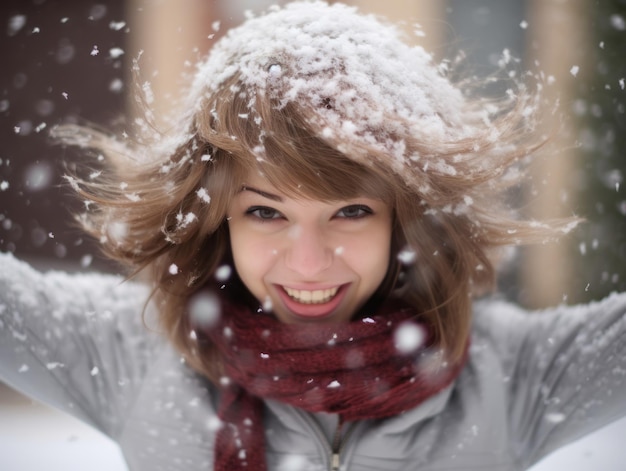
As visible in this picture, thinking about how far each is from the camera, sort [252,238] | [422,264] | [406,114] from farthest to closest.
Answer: [422,264], [252,238], [406,114]

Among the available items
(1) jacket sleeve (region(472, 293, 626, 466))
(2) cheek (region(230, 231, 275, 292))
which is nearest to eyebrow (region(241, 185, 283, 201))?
(2) cheek (region(230, 231, 275, 292))

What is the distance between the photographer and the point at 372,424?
1.22 meters

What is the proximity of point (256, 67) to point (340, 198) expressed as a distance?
0.28 m

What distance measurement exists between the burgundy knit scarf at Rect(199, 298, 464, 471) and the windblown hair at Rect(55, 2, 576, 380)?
10 centimetres

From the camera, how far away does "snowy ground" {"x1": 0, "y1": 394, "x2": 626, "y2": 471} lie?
2111 millimetres

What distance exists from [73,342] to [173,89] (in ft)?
4.27

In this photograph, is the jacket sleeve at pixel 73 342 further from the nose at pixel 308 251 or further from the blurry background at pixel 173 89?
the blurry background at pixel 173 89

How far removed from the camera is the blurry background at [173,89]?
234 cm

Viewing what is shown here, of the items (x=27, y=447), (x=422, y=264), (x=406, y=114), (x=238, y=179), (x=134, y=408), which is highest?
(x=406, y=114)

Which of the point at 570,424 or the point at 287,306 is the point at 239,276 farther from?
the point at 570,424

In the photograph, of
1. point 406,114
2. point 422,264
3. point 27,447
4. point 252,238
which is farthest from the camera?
point 27,447

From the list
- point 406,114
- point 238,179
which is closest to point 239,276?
point 238,179

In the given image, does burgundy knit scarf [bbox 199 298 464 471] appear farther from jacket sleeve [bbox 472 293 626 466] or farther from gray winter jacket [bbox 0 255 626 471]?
jacket sleeve [bbox 472 293 626 466]

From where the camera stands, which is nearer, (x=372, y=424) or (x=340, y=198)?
(x=340, y=198)
